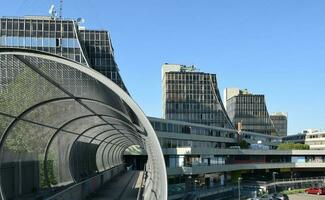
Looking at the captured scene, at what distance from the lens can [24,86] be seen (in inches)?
520

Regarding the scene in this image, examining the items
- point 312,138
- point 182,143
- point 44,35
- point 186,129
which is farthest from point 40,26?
point 312,138

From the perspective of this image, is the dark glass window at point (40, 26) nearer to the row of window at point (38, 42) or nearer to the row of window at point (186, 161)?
the row of window at point (38, 42)

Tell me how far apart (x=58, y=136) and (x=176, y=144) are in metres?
57.7

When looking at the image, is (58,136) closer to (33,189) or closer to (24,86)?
(33,189)

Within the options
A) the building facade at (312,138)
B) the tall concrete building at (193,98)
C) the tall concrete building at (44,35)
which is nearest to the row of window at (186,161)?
the tall concrete building at (44,35)

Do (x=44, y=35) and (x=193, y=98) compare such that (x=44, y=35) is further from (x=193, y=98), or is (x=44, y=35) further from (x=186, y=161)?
(x=193, y=98)

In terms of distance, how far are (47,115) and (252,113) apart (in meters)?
139

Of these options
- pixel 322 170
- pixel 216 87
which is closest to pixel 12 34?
pixel 322 170

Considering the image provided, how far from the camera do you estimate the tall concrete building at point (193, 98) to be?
128m

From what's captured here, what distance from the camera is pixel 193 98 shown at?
131 m

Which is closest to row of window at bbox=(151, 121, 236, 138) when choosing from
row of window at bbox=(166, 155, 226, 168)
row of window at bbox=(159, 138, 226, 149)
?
row of window at bbox=(159, 138, 226, 149)

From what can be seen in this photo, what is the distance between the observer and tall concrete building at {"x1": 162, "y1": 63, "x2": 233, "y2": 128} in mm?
127938

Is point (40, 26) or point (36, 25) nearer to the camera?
point (36, 25)

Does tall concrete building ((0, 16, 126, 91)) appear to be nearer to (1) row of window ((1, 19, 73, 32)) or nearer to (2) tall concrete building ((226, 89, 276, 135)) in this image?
(1) row of window ((1, 19, 73, 32))
